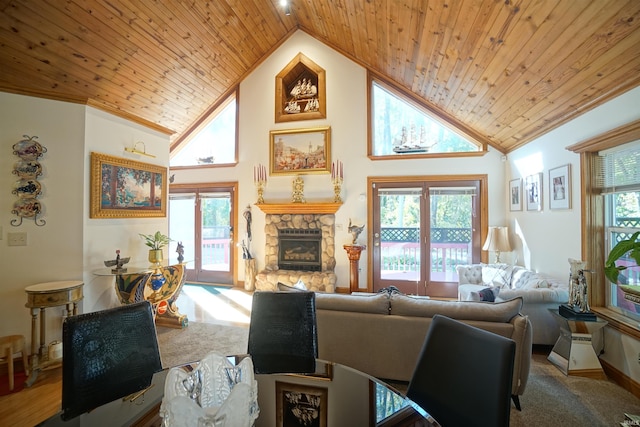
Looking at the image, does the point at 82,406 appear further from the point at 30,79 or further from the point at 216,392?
the point at 30,79

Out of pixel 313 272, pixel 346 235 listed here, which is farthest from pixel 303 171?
pixel 313 272

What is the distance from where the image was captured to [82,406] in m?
1.24

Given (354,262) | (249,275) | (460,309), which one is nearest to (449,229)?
(354,262)

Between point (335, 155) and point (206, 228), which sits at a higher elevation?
point (335, 155)

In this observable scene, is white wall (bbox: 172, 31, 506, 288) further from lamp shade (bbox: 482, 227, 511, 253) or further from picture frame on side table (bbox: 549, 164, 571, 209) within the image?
picture frame on side table (bbox: 549, 164, 571, 209)

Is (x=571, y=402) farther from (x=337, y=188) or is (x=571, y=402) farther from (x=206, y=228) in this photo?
(x=206, y=228)

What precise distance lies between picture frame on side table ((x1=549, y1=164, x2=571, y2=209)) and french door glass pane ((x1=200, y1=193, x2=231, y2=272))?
5.41m

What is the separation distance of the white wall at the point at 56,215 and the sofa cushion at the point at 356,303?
2.50m

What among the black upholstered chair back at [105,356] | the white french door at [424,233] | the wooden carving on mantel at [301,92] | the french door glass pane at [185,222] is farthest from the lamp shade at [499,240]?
the french door glass pane at [185,222]

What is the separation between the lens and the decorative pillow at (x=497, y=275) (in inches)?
152

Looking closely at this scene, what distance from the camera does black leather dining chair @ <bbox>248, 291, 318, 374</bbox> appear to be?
1.65 metres

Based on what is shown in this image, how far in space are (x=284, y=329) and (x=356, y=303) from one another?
3.01ft

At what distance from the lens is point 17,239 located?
2664 mm

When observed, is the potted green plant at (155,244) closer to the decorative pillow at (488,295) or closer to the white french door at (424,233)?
the white french door at (424,233)
